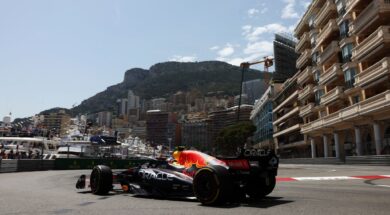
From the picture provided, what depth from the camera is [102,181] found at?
9.76 meters

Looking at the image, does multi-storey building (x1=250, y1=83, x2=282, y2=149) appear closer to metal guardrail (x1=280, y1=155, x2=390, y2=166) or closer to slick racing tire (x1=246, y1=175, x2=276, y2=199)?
metal guardrail (x1=280, y1=155, x2=390, y2=166)

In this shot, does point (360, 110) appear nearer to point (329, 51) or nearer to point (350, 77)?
point (350, 77)

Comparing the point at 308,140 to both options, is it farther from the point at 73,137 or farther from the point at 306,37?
the point at 73,137

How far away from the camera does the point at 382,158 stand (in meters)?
27.9

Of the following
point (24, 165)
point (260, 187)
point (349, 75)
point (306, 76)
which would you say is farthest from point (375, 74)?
point (24, 165)

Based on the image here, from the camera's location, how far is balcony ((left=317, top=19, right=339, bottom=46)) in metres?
45.8

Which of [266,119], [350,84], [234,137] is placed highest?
[266,119]

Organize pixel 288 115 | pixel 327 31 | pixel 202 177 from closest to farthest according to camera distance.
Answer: pixel 202 177 < pixel 327 31 < pixel 288 115

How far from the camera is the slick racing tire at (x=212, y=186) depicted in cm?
688

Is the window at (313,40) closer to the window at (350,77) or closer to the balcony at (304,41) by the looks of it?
the balcony at (304,41)

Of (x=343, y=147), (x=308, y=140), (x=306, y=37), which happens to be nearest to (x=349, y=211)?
(x=343, y=147)

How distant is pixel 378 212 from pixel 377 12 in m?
33.0

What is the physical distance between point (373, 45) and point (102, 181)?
33.0 m

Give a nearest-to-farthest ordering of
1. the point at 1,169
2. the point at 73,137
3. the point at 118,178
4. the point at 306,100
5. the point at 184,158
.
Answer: the point at 184,158 → the point at 118,178 → the point at 1,169 → the point at 306,100 → the point at 73,137
